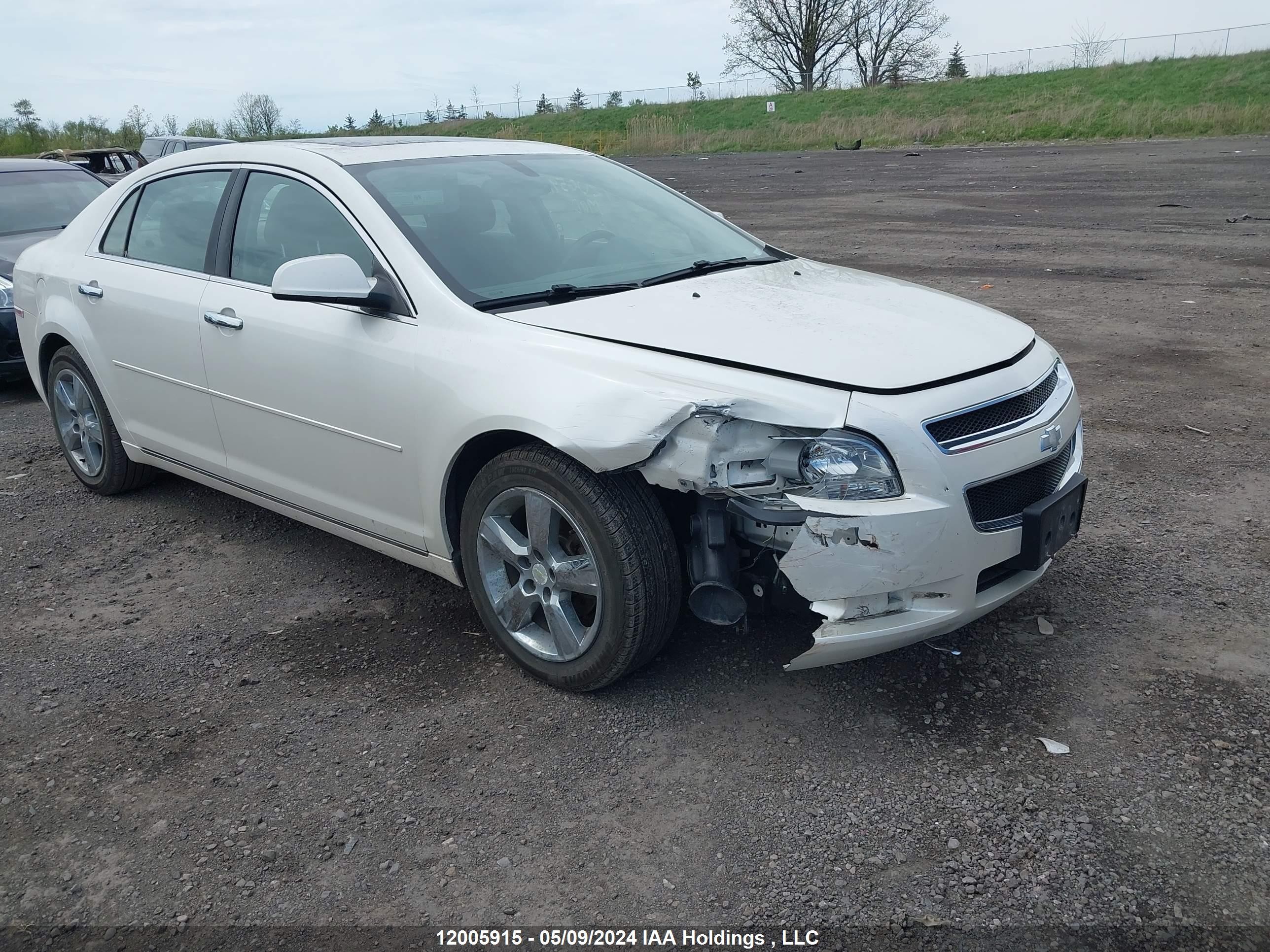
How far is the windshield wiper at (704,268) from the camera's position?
12.5ft

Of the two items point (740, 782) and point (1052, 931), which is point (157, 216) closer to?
point (740, 782)

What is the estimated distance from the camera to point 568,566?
10.9 ft

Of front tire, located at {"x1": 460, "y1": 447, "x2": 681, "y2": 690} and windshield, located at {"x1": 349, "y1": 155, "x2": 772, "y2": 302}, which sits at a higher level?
windshield, located at {"x1": 349, "y1": 155, "x2": 772, "y2": 302}

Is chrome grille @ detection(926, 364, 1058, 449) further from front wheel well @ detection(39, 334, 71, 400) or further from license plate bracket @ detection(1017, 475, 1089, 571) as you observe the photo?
front wheel well @ detection(39, 334, 71, 400)

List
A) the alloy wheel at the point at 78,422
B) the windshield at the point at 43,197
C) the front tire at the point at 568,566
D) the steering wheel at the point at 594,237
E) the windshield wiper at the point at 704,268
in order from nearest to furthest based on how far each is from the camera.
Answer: the front tire at the point at 568,566, the windshield wiper at the point at 704,268, the steering wheel at the point at 594,237, the alloy wheel at the point at 78,422, the windshield at the point at 43,197

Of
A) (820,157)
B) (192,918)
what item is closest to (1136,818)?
(192,918)

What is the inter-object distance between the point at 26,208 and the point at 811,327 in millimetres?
8199

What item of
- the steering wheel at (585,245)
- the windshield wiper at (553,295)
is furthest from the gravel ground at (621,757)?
the steering wheel at (585,245)

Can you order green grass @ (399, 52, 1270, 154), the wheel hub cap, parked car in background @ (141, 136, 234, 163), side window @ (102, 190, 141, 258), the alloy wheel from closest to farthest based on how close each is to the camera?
the wheel hub cap
side window @ (102, 190, 141, 258)
the alloy wheel
parked car in background @ (141, 136, 234, 163)
green grass @ (399, 52, 1270, 154)

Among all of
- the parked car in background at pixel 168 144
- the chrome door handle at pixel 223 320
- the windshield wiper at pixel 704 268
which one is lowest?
the chrome door handle at pixel 223 320

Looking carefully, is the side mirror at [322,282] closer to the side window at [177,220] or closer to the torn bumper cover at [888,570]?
the side window at [177,220]

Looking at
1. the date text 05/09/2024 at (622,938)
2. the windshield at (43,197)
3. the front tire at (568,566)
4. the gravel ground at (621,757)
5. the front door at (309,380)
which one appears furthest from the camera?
the windshield at (43,197)

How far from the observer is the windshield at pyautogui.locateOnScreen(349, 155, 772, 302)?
369 centimetres

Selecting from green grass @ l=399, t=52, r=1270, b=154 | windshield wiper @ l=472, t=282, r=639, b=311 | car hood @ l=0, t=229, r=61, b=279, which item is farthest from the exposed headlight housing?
green grass @ l=399, t=52, r=1270, b=154
